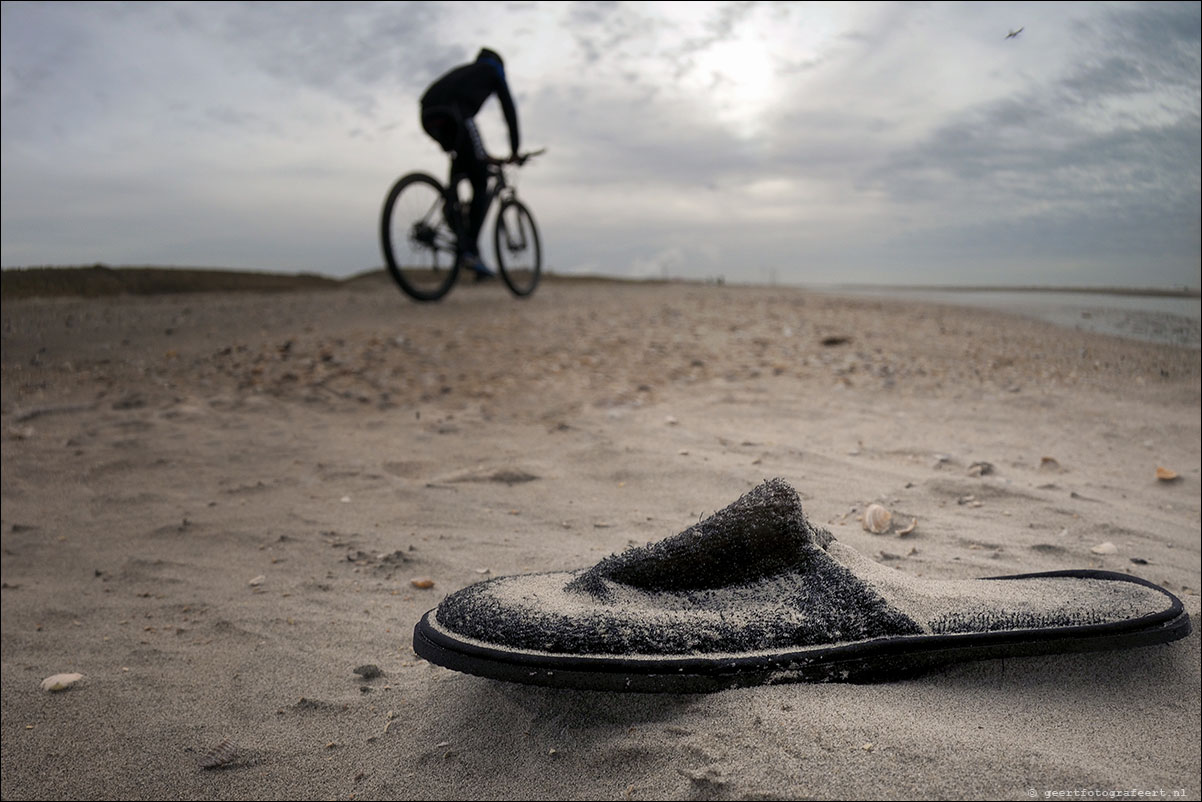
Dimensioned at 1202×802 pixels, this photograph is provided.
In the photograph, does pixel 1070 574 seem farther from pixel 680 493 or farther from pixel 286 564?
pixel 286 564

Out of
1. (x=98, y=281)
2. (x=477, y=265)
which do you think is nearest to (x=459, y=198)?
(x=477, y=265)

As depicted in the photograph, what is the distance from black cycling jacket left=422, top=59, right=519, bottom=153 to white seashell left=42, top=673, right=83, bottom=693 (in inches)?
186

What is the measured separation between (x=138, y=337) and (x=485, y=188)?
366 centimetres

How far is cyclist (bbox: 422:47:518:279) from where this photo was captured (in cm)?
522

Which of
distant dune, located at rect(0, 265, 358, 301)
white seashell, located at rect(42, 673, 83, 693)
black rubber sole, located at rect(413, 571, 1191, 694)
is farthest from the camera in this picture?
distant dune, located at rect(0, 265, 358, 301)

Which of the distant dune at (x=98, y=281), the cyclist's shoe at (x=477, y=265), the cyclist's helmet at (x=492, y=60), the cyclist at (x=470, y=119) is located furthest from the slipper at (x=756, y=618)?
the cyclist's shoe at (x=477, y=265)

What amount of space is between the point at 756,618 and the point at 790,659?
5 cm

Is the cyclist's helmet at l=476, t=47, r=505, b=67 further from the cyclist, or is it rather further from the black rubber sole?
the black rubber sole

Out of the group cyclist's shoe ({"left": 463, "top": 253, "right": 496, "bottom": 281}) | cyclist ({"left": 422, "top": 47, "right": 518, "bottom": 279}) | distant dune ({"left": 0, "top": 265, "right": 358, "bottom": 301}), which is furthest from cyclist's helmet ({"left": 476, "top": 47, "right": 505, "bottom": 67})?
distant dune ({"left": 0, "top": 265, "right": 358, "bottom": 301})

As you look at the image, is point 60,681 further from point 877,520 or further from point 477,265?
point 477,265

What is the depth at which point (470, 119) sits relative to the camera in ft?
18.2

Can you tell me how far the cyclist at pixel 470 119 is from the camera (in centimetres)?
522

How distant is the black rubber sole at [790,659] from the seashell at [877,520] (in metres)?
0.28

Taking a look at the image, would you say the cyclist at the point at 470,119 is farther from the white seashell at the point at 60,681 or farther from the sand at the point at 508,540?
the white seashell at the point at 60,681
